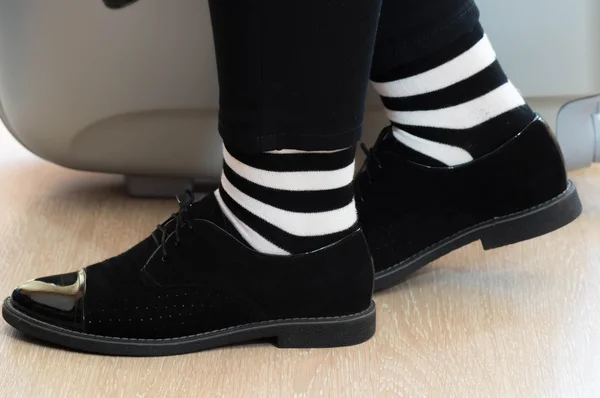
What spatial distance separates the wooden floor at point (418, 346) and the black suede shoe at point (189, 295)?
0.02 m

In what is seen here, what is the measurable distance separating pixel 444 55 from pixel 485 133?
0.08 meters

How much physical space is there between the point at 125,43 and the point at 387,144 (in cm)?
34

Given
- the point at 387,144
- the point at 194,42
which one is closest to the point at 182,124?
the point at 194,42

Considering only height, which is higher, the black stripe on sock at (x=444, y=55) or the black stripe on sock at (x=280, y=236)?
the black stripe on sock at (x=444, y=55)

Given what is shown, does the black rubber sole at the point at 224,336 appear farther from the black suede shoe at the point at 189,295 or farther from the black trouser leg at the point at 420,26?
the black trouser leg at the point at 420,26

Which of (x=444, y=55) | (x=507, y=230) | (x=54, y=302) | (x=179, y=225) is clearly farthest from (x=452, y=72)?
(x=54, y=302)

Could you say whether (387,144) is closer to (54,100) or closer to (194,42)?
(194,42)

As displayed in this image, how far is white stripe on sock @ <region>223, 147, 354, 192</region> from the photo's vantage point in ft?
1.85

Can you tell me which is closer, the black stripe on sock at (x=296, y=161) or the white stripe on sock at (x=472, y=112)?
the black stripe on sock at (x=296, y=161)

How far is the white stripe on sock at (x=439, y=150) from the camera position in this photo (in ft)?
2.26

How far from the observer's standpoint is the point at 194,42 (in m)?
0.86

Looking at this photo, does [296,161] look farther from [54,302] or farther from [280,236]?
[54,302]

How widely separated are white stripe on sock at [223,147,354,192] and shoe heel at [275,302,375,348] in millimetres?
112

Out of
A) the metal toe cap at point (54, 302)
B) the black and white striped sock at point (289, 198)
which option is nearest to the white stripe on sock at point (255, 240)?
the black and white striped sock at point (289, 198)
